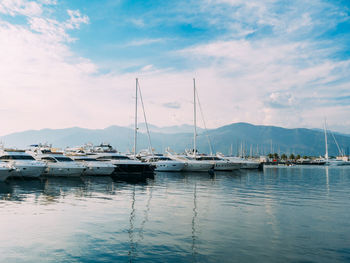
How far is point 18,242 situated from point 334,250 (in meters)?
11.3

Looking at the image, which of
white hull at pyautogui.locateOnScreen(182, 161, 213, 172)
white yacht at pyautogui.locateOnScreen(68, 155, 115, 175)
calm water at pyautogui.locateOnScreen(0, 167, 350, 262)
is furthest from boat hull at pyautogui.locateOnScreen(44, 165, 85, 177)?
white hull at pyautogui.locateOnScreen(182, 161, 213, 172)

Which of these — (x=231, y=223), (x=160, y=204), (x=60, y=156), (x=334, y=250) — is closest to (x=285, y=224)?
(x=231, y=223)

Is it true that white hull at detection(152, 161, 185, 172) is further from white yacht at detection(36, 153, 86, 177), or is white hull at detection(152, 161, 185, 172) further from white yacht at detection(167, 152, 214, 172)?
white yacht at detection(36, 153, 86, 177)

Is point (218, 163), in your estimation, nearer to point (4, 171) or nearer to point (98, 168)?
point (98, 168)

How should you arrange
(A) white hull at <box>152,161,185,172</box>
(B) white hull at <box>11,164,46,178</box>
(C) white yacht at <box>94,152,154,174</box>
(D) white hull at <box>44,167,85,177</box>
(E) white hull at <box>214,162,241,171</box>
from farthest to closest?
(E) white hull at <box>214,162,241,171</box>, (A) white hull at <box>152,161,185,172</box>, (C) white yacht at <box>94,152,154,174</box>, (D) white hull at <box>44,167,85,177</box>, (B) white hull at <box>11,164,46,178</box>

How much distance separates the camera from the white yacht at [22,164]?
34594 millimetres

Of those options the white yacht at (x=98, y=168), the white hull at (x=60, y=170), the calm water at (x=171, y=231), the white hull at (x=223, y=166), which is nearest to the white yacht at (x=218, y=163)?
the white hull at (x=223, y=166)

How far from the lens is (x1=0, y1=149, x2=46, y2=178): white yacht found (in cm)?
3459

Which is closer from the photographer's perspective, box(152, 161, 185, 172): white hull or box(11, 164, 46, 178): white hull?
box(11, 164, 46, 178): white hull

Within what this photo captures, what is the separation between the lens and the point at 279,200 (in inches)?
875

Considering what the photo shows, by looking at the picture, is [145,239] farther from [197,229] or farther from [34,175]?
[34,175]

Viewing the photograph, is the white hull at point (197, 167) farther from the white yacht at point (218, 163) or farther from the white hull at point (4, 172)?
the white hull at point (4, 172)

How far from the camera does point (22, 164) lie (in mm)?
34750

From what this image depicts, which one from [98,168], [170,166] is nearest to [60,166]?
[98,168]
